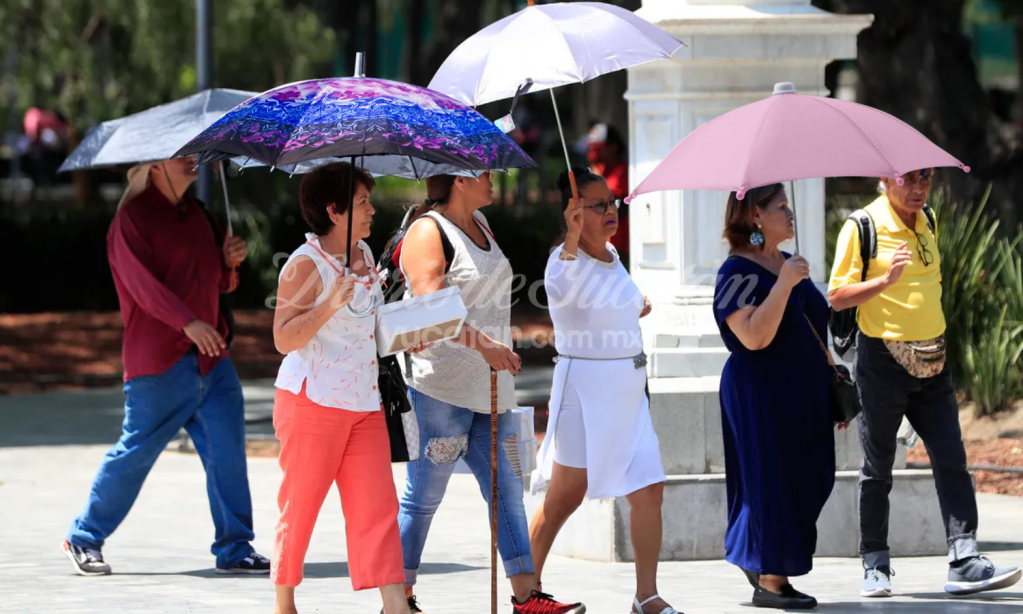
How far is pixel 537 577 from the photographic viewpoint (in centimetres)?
680

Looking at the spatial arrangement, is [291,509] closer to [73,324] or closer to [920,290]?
[920,290]

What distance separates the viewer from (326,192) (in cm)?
630

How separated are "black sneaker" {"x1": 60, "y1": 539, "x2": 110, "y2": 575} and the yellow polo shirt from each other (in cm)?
349

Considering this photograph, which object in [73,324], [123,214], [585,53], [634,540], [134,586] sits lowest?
[73,324]

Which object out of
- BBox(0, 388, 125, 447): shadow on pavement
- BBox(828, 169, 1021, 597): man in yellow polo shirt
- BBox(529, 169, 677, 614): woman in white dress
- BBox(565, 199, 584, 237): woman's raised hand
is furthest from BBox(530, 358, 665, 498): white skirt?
BBox(0, 388, 125, 447): shadow on pavement

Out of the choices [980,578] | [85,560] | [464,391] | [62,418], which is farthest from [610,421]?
[62,418]

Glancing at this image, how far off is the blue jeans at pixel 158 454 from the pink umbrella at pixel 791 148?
2518 millimetres

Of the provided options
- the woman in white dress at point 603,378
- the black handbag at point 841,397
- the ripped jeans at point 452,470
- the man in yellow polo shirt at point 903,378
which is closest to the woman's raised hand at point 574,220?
the woman in white dress at point 603,378

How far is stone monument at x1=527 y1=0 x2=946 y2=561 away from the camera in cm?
819

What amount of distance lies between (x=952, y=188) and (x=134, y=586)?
399 inches

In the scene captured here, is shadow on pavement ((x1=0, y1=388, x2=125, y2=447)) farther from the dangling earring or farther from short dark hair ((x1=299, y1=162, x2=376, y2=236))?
the dangling earring

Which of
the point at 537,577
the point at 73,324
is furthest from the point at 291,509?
the point at 73,324

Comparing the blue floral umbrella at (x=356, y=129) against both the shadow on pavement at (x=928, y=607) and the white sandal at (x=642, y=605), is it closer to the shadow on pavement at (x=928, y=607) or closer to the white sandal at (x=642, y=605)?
the white sandal at (x=642, y=605)

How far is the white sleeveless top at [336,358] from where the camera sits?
6.18 metres
